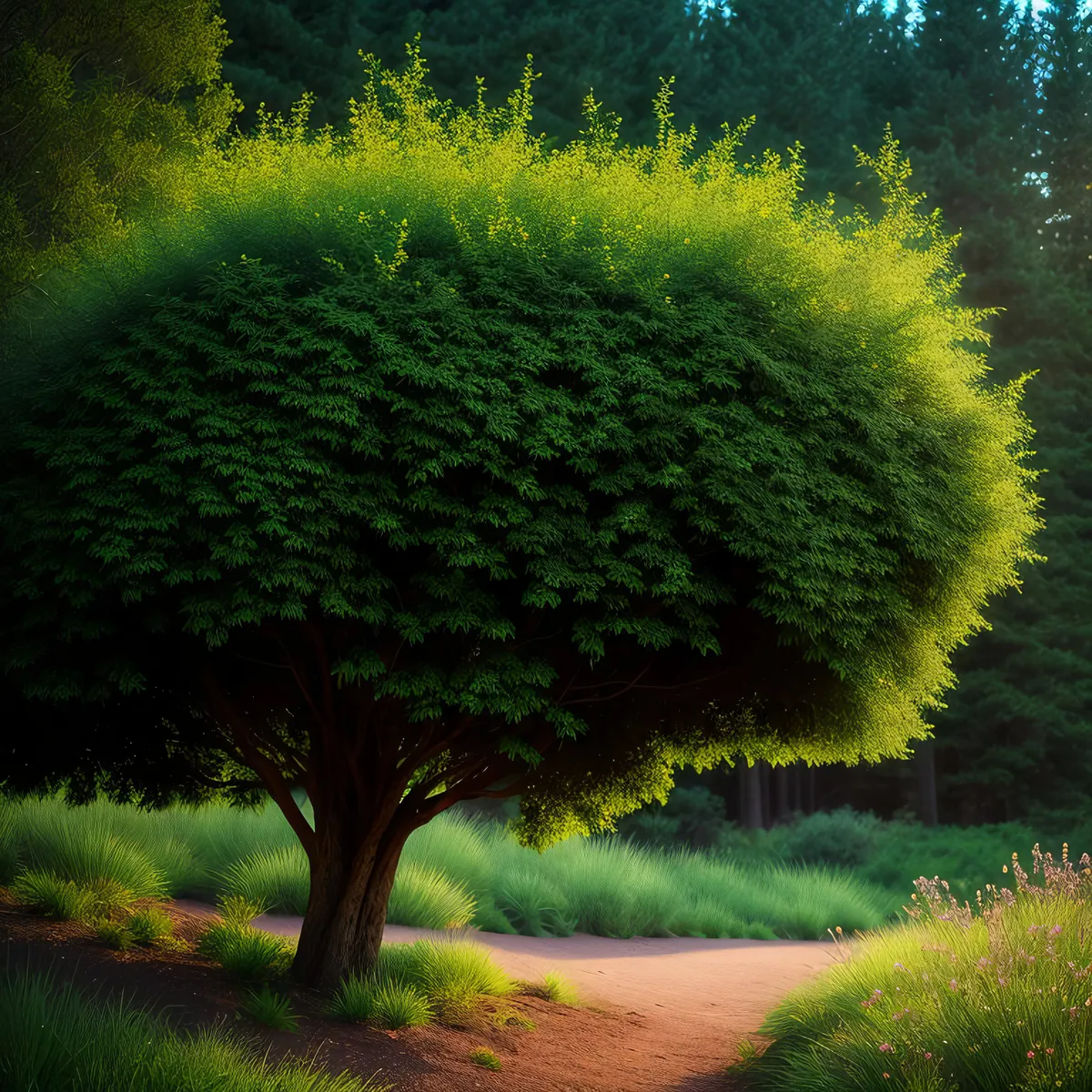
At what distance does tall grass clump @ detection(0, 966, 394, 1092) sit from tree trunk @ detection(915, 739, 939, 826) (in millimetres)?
20922

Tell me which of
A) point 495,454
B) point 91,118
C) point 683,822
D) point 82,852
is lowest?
point 82,852

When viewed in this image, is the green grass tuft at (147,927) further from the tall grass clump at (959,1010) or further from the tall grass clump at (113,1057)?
the tall grass clump at (959,1010)

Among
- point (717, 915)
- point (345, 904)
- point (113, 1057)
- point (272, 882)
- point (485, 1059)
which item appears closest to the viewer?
point (113, 1057)

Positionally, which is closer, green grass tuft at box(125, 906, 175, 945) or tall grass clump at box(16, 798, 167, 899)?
green grass tuft at box(125, 906, 175, 945)

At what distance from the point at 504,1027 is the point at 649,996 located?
10.1ft

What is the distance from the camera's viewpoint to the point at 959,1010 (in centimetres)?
648

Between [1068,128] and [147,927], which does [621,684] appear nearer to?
[147,927]

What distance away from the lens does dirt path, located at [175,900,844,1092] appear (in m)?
8.58

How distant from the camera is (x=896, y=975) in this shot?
8008 millimetres

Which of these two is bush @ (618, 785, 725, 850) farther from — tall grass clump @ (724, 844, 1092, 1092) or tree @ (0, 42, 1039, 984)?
tree @ (0, 42, 1039, 984)

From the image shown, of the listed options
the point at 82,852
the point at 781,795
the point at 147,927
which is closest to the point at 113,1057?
the point at 147,927

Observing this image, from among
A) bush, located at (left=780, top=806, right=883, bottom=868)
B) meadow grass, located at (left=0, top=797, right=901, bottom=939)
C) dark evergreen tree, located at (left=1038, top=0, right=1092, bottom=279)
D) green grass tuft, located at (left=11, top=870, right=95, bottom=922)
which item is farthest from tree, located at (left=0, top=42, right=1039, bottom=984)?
dark evergreen tree, located at (left=1038, top=0, right=1092, bottom=279)

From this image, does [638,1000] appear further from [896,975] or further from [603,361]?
[603,361]

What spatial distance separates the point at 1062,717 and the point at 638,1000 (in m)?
16.1
